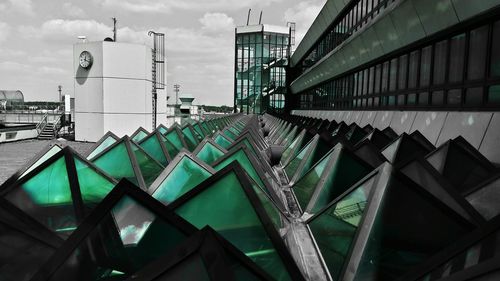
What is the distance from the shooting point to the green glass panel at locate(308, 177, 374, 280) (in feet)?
13.0

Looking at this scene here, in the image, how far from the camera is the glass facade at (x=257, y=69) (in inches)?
3125

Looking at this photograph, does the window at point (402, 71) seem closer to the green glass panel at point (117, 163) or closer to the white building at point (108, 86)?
the green glass panel at point (117, 163)

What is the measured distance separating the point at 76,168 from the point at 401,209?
445cm

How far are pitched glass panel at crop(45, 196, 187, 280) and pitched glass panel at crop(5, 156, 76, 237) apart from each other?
7.00 feet

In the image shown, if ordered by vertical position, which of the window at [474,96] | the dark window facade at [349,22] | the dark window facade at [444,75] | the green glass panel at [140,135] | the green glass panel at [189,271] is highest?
the dark window facade at [349,22]

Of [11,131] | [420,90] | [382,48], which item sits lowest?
[11,131]

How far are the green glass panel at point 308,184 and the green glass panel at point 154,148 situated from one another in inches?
166

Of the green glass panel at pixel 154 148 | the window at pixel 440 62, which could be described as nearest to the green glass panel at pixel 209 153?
the green glass panel at pixel 154 148

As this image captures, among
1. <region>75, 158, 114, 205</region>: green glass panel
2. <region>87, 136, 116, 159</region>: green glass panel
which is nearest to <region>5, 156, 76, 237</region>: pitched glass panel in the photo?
<region>75, 158, 114, 205</region>: green glass panel

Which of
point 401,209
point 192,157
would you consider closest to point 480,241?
point 401,209

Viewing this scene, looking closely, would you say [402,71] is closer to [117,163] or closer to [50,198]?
[117,163]

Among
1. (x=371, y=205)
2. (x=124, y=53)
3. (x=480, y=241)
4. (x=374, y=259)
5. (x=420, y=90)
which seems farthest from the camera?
(x=124, y=53)

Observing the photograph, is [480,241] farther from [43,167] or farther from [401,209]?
[43,167]

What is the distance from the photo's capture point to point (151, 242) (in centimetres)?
323
